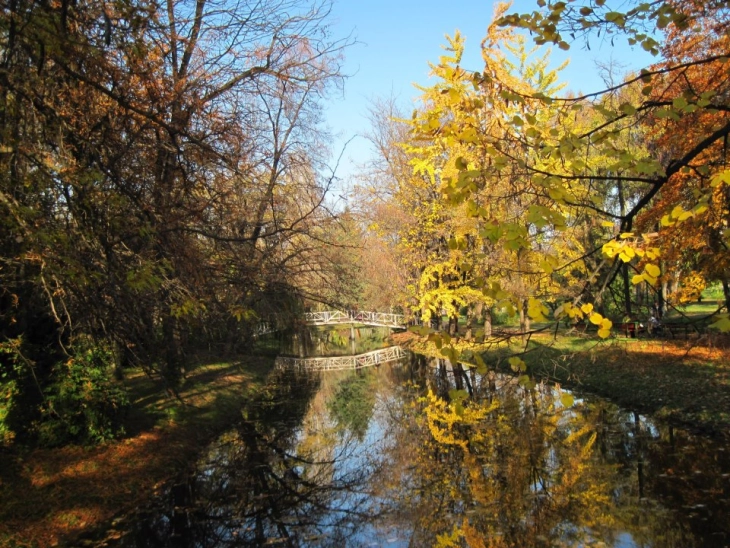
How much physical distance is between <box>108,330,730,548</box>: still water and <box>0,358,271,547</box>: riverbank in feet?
1.88

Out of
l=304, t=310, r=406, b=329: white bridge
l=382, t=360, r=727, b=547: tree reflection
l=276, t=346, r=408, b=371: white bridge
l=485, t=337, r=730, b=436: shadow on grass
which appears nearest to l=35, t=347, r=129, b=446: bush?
l=382, t=360, r=727, b=547: tree reflection

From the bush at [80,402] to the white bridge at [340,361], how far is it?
17.8m

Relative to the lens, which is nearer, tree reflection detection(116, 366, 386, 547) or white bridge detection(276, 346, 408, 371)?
tree reflection detection(116, 366, 386, 547)

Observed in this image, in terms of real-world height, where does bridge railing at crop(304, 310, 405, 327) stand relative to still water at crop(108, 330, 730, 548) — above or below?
above

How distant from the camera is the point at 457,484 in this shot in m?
9.45

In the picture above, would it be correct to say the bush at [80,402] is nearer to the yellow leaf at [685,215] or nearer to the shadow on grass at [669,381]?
the shadow on grass at [669,381]

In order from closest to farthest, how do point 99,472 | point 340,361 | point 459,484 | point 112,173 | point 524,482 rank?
point 112,173 → point 524,482 → point 459,484 → point 99,472 → point 340,361

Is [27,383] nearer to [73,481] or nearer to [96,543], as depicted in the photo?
[73,481]

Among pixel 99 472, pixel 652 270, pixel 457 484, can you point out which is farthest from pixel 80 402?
pixel 652 270

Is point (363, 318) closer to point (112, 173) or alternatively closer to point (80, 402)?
point (80, 402)

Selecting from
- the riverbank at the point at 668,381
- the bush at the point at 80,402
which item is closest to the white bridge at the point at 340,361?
the riverbank at the point at 668,381

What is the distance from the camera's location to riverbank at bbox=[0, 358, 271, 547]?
7809mm

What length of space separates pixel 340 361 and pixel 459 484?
21664 millimetres

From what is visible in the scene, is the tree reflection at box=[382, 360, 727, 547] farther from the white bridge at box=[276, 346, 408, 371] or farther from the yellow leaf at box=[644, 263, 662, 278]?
the white bridge at box=[276, 346, 408, 371]
